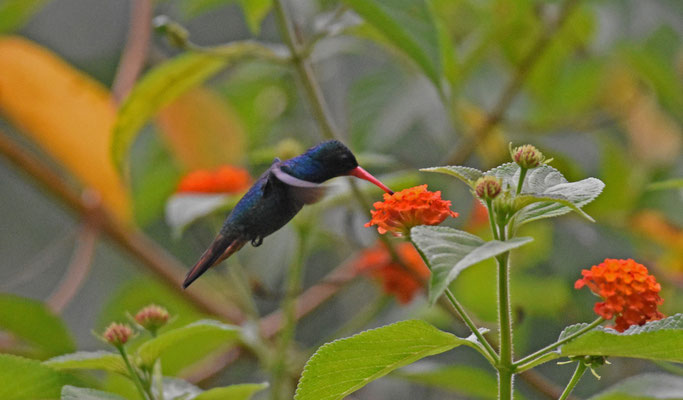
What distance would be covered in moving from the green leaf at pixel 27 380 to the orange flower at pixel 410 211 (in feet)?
0.69

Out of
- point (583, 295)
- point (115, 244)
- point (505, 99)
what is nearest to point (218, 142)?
point (115, 244)

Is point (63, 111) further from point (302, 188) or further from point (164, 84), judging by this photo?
point (302, 188)

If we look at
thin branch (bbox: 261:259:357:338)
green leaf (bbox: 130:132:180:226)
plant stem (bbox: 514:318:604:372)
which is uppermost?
plant stem (bbox: 514:318:604:372)

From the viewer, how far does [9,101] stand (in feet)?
3.57

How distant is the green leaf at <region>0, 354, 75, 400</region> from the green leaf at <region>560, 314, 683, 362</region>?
29 centimetres

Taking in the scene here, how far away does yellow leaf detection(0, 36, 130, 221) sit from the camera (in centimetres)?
110

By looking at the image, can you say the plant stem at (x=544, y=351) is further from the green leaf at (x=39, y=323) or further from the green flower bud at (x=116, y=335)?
the green leaf at (x=39, y=323)

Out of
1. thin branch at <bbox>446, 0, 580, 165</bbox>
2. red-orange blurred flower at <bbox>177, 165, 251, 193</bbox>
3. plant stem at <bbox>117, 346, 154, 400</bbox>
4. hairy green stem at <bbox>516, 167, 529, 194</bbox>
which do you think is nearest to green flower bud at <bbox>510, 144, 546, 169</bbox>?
hairy green stem at <bbox>516, 167, 529, 194</bbox>

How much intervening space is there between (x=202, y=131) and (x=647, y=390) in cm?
83

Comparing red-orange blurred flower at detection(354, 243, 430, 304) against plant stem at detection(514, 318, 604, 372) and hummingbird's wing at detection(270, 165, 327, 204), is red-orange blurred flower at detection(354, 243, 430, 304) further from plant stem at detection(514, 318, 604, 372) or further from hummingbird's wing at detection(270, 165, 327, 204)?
plant stem at detection(514, 318, 604, 372)

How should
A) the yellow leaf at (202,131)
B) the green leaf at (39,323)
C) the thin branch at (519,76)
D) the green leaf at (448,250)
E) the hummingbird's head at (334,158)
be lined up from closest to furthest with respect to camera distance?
the green leaf at (448,250) < the hummingbird's head at (334,158) < the green leaf at (39,323) < the thin branch at (519,76) < the yellow leaf at (202,131)

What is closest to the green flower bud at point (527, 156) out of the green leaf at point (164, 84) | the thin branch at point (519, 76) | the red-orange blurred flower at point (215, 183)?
the green leaf at point (164, 84)

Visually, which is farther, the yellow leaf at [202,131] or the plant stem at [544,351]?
the yellow leaf at [202,131]

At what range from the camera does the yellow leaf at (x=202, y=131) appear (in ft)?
3.98
